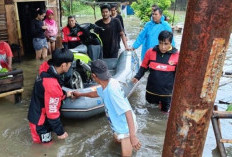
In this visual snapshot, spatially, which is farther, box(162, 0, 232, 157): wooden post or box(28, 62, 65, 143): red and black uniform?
box(28, 62, 65, 143): red and black uniform

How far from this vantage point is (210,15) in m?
0.86

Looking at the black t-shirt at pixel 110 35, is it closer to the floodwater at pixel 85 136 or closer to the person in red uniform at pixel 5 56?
the floodwater at pixel 85 136

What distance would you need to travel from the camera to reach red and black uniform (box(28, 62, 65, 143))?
3031 millimetres

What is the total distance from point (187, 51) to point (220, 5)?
7.1 inches

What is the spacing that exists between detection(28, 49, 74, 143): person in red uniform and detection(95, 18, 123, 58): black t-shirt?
7.99ft

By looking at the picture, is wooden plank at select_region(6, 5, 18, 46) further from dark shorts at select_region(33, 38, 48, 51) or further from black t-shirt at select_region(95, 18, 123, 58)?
black t-shirt at select_region(95, 18, 123, 58)

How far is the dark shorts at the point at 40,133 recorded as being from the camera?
3285mm

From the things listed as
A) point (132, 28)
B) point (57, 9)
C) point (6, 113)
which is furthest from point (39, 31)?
point (132, 28)

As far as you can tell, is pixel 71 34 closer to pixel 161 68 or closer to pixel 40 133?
pixel 161 68

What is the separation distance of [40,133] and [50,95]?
630 mm

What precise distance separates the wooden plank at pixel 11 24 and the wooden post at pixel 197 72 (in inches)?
259

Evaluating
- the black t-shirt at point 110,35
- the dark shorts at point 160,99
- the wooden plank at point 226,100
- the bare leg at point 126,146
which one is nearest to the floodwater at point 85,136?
the wooden plank at point 226,100

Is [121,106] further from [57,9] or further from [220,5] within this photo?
[57,9]

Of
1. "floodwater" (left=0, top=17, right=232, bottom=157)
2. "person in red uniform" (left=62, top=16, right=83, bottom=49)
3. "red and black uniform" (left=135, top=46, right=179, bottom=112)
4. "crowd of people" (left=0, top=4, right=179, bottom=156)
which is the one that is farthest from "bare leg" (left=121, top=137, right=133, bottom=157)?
"person in red uniform" (left=62, top=16, right=83, bottom=49)
